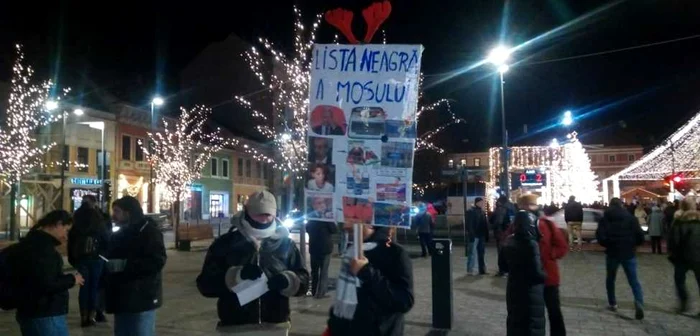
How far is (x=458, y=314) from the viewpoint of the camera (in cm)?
1005

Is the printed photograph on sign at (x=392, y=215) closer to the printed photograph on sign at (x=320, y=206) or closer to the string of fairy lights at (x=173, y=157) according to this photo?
the printed photograph on sign at (x=320, y=206)

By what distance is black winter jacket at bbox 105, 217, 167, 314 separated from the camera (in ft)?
18.1

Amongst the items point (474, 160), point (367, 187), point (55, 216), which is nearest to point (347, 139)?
point (367, 187)

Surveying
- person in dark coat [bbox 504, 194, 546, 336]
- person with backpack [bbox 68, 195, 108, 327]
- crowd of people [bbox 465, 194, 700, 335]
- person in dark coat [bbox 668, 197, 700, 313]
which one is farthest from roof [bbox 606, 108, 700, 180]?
person with backpack [bbox 68, 195, 108, 327]

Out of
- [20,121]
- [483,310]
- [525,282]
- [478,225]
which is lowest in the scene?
[483,310]

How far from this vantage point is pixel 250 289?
4102 mm

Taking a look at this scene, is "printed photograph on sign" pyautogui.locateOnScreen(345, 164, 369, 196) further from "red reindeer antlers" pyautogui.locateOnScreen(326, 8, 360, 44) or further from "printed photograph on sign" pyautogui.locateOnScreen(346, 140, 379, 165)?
"red reindeer antlers" pyautogui.locateOnScreen(326, 8, 360, 44)

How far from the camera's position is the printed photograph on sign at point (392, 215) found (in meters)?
4.16

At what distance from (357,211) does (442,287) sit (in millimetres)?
4853

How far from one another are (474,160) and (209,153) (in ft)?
190

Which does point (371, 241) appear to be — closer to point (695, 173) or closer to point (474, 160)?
point (695, 173)

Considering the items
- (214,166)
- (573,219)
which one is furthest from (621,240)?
(214,166)

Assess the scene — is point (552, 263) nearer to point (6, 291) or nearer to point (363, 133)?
point (363, 133)

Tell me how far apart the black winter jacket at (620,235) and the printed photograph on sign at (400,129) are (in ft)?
21.8
